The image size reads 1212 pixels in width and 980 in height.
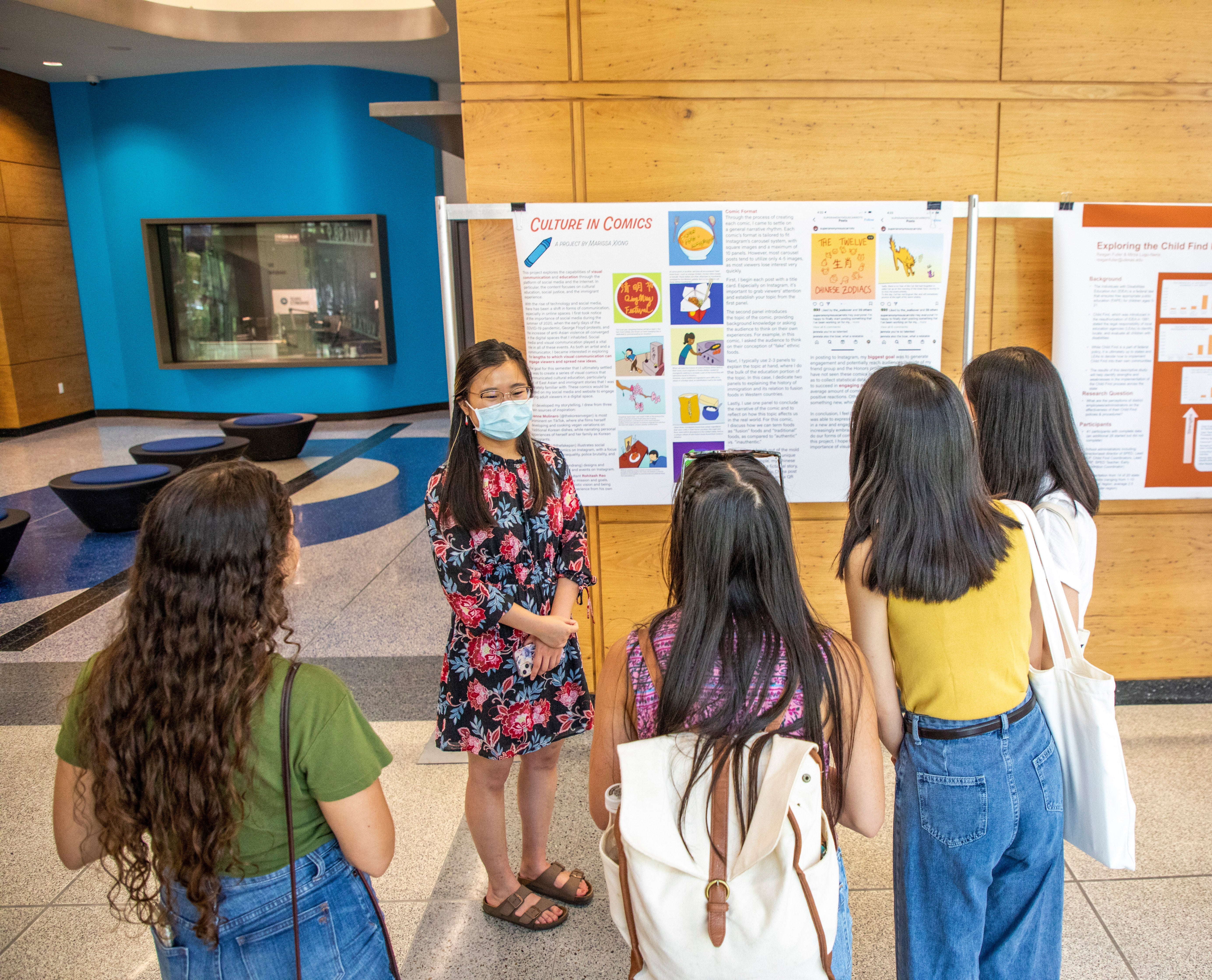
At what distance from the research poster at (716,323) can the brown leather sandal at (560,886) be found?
4.21 ft

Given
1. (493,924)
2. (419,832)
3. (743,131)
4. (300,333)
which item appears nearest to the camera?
(493,924)

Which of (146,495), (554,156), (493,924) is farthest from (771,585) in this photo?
(146,495)

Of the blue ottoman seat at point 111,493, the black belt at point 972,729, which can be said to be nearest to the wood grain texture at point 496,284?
the black belt at point 972,729

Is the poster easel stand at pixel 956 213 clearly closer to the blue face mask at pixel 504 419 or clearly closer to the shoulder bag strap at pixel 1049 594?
the blue face mask at pixel 504 419

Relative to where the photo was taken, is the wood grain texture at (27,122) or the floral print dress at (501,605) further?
the wood grain texture at (27,122)

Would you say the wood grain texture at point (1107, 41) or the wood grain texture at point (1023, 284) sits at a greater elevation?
the wood grain texture at point (1107, 41)

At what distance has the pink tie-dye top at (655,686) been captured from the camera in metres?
1.31

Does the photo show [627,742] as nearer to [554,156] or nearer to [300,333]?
[554,156]

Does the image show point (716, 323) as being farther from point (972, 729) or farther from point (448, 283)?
point (972, 729)

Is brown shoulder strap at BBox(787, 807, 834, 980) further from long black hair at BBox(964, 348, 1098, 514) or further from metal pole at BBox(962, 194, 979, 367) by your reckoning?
metal pole at BBox(962, 194, 979, 367)

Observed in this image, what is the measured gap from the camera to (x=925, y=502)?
1.57m

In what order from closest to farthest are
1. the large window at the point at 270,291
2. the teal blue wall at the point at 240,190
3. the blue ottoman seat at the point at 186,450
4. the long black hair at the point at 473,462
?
the long black hair at the point at 473,462 → the blue ottoman seat at the point at 186,450 → the teal blue wall at the point at 240,190 → the large window at the point at 270,291

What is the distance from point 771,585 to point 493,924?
5.54 ft

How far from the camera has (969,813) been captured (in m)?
1.62
